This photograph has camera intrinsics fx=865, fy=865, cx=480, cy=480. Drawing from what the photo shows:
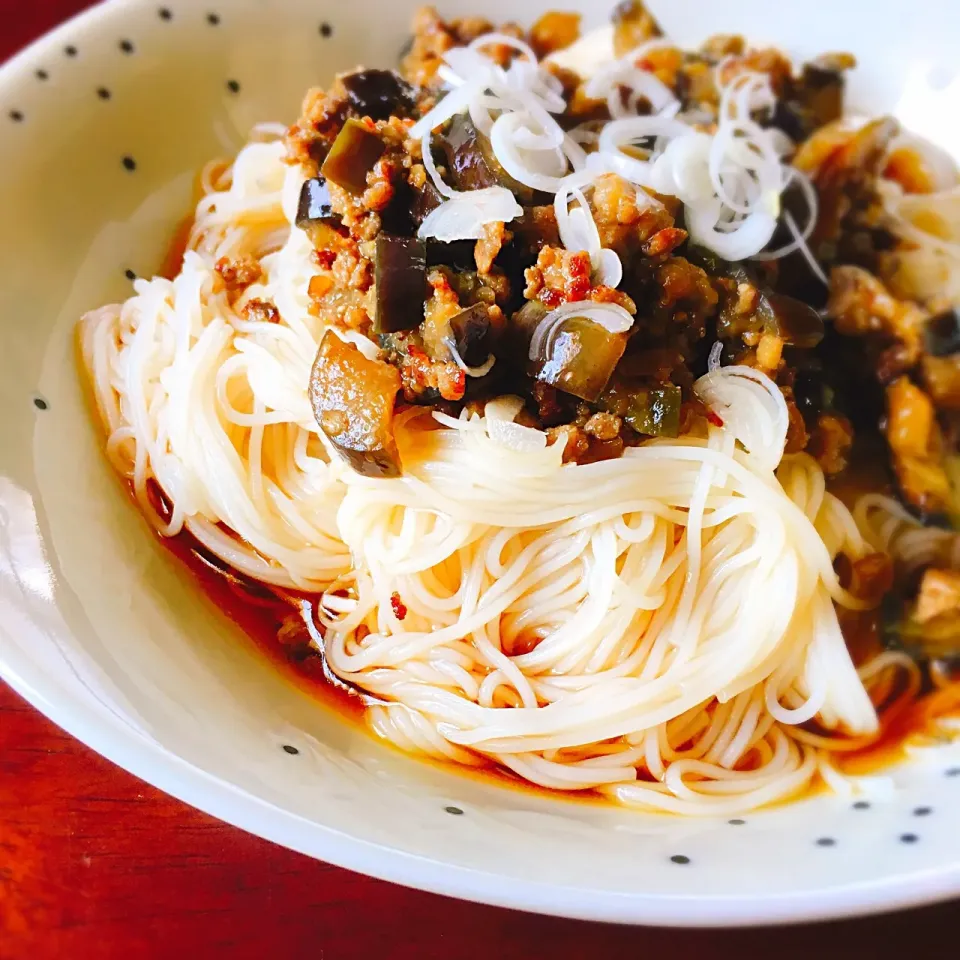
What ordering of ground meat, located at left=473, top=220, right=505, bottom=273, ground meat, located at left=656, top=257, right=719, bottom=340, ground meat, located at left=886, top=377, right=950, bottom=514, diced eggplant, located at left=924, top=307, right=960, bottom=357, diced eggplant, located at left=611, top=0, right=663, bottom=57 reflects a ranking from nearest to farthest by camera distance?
ground meat, located at left=473, top=220, right=505, bottom=273 → ground meat, located at left=656, top=257, right=719, bottom=340 → ground meat, located at left=886, top=377, right=950, bottom=514 → diced eggplant, located at left=924, top=307, right=960, bottom=357 → diced eggplant, located at left=611, top=0, right=663, bottom=57

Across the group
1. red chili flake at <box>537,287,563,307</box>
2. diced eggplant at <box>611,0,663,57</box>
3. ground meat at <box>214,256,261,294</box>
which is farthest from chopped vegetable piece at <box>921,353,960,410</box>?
ground meat at <box>214,256,261,294</box>

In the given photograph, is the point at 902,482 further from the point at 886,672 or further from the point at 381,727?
the point at 381,727

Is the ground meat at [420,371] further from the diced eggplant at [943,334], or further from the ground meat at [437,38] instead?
the diced eggplant at [943,334]

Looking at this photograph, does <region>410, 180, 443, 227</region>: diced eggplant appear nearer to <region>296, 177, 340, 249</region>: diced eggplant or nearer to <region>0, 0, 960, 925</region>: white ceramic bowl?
<region>296, 177, 340, 249</region>: diced eggplant

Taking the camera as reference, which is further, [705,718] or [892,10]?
[892,10]

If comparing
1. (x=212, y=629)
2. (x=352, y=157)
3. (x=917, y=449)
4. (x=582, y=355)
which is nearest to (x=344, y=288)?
(x=352, y=157)

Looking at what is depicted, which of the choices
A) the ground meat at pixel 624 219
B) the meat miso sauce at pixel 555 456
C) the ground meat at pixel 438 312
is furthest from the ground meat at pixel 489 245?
the ground meat at pixel 624 219

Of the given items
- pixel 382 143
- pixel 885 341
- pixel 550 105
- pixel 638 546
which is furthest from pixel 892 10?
pixel 638 546
